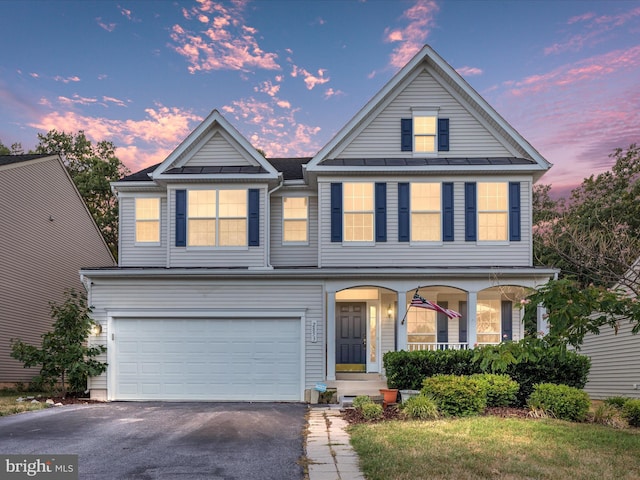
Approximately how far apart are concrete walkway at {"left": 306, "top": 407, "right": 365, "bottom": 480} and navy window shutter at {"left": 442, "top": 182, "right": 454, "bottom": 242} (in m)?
6.25

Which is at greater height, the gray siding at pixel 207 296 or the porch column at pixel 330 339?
the gray siding at pixel 207 296

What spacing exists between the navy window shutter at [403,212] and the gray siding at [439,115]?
112cm

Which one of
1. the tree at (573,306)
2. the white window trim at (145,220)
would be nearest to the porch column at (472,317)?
the tree at (573,306)

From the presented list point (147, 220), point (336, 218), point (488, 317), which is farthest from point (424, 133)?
point (147, 220)

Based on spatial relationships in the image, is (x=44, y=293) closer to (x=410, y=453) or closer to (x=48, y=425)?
(x=48, y=425)

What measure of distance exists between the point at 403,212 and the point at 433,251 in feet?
4.67

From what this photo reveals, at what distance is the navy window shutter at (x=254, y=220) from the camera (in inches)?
610

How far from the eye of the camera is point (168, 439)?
9117 mm

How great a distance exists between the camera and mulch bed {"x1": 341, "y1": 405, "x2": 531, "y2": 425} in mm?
11070

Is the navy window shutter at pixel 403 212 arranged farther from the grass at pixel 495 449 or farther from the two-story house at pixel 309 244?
the grass at pixel 495 449

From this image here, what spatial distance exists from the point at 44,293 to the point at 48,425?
1076 centimetres

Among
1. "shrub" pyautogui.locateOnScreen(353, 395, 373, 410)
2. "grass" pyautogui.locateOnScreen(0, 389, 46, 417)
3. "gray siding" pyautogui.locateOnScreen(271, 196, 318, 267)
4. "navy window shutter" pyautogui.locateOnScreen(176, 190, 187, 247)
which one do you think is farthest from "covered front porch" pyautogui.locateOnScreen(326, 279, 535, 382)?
"grass" pyautogui.locateOnScreen(0, 389, 46, 417)

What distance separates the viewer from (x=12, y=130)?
2944 centimetres

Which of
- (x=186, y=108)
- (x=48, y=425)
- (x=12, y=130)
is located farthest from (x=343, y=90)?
(x=12, y=130)
